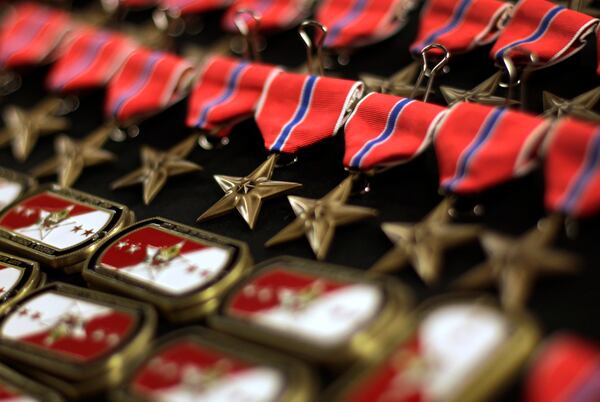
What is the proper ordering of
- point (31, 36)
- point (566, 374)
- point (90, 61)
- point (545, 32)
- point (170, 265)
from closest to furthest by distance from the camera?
point (566, 374) → point (170, 265) → point (545, 32) → point (90, 61) → point (31, 36)

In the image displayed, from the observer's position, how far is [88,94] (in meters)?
1.31

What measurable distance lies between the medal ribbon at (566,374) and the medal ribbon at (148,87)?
733 mm

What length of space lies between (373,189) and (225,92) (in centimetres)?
31

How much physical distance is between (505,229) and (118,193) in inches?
22.3

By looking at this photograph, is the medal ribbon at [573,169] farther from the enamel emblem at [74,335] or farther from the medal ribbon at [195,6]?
the medal ribbon at [195,6]

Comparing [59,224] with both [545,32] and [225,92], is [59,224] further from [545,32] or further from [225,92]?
[545,32]

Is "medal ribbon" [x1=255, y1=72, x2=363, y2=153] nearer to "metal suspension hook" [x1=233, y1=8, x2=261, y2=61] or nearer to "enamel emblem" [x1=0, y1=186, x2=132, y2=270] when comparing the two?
"metal suspension hook" [x1=233, y1=8, x2=261, y2=61]

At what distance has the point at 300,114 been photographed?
0.99 m

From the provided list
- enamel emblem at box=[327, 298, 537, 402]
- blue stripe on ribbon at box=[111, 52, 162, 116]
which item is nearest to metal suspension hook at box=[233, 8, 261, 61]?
blue stripe on ribbon at box=[111, 52, 162, 116]

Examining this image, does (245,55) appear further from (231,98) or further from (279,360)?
(279,360)

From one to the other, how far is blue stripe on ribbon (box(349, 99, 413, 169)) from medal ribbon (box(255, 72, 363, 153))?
0.07 metres

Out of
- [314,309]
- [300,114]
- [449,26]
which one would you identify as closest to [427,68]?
[449,26]

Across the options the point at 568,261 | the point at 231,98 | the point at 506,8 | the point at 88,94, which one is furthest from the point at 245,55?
the point at 568,261

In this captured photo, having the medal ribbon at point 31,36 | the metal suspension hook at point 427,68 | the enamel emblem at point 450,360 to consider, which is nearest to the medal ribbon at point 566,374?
the enamel emblem at point 450,360
